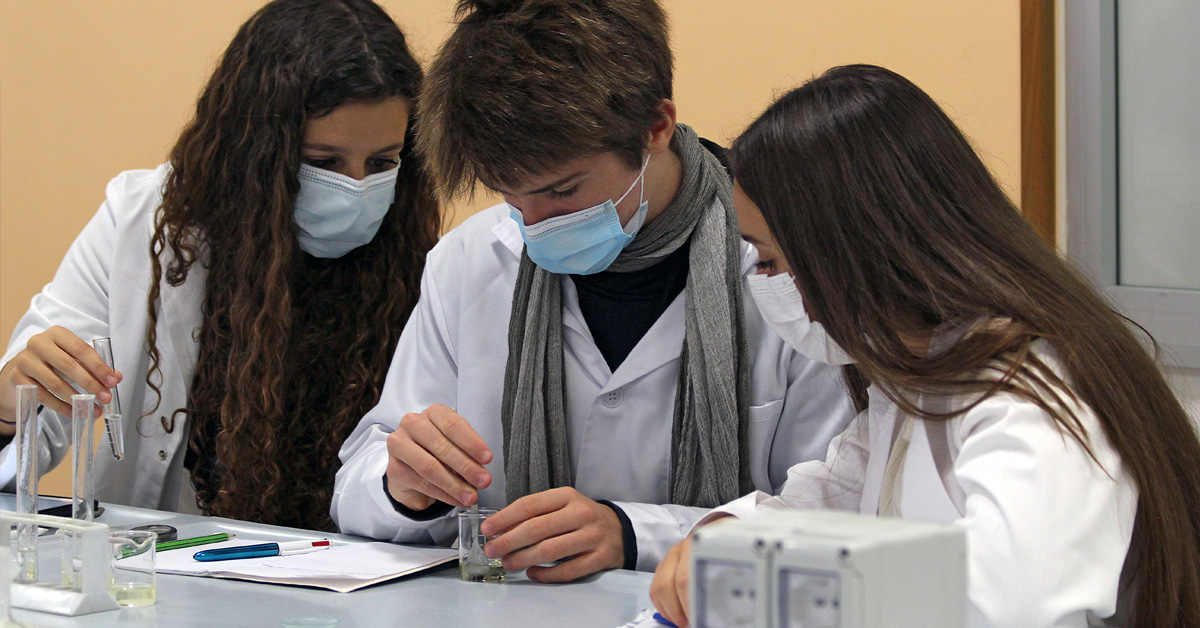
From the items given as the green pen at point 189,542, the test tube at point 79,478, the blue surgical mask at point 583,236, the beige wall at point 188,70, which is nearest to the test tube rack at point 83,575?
the test tube at point 79,478

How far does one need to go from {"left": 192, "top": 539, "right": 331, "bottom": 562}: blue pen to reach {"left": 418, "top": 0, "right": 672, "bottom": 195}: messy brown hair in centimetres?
62

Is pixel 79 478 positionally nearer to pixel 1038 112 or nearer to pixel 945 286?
pixel 945 286

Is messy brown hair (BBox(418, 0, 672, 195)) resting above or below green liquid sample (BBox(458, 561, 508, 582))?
above

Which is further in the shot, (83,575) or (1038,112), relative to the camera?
(1038,112)

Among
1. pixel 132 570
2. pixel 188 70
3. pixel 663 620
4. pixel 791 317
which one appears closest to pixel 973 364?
pixel 791 317

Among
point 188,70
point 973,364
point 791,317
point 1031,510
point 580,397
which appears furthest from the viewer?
point 188,70

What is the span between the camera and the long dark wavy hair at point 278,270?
2.10m

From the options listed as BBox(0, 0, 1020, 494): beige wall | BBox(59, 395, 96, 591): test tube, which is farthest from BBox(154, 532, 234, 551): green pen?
BBox(0, 0, 1020, 494): beige wall

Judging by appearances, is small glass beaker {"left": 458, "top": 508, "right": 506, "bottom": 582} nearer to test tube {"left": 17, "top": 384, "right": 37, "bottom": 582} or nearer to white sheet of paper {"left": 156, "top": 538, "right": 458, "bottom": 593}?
white sheet of paper {"left": 156, "top": 538, "right": 458, "bottom": 593}

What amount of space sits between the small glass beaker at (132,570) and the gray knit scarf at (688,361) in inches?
25.1

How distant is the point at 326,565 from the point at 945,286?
3.05ft

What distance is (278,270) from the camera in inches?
84.0

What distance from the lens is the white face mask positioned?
4.59ft

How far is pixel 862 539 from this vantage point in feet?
2.23
